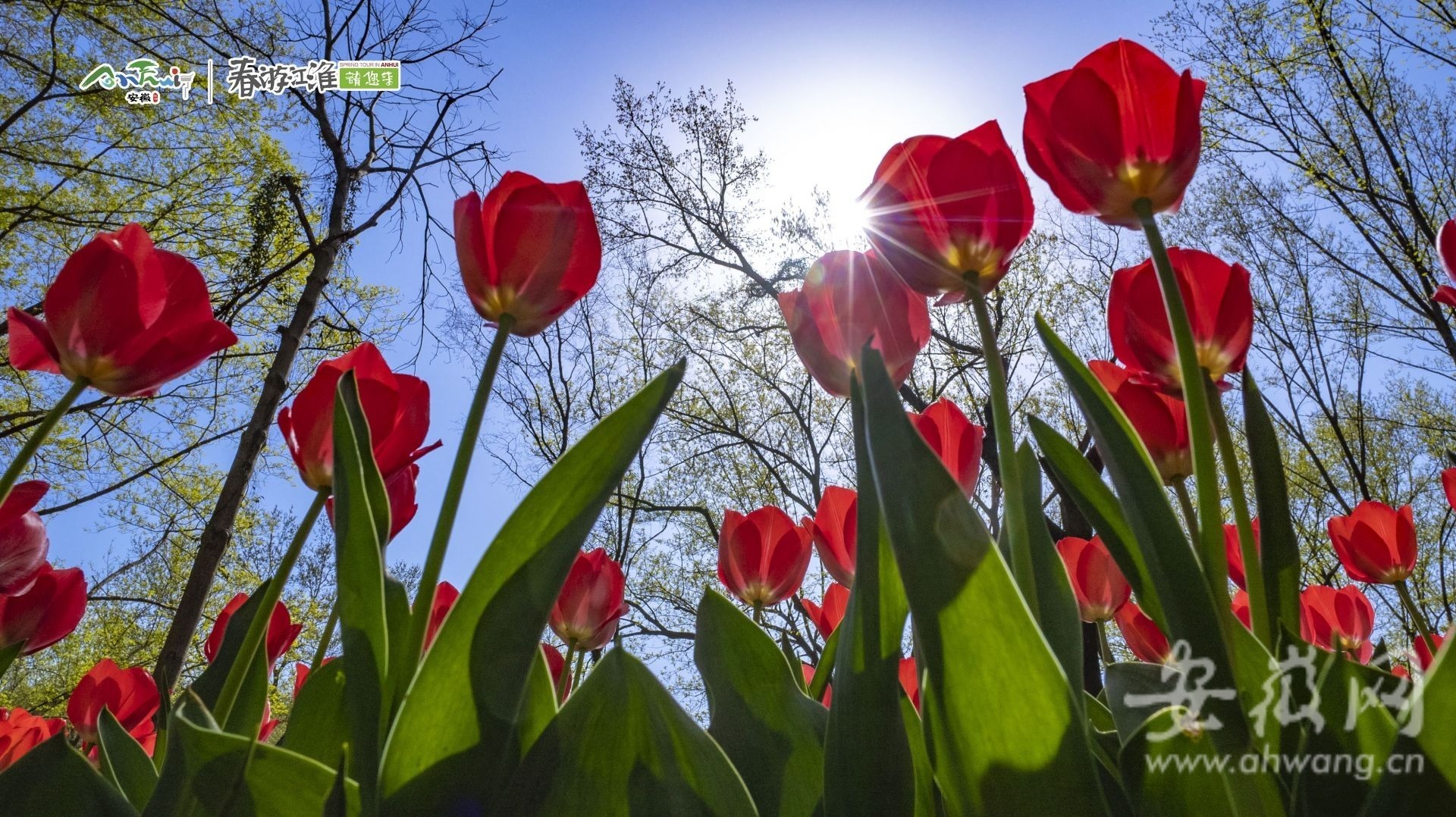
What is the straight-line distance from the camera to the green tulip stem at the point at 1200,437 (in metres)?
0.37

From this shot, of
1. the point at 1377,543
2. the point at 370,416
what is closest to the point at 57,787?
the point at 370,416

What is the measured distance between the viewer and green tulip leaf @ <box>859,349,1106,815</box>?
1.00ft

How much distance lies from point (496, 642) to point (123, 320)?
1.36 feet

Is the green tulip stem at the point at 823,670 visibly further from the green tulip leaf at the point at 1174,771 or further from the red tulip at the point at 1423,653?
the red tulip at the point at 1423,653

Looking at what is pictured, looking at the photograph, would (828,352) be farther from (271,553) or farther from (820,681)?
(271,553)

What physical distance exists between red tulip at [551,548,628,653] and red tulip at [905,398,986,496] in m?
0.46

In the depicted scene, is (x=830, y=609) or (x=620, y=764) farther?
(x=830, y=609)

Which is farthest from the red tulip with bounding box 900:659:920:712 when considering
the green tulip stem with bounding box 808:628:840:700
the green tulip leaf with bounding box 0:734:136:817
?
the green tulip leaf with bounding box 0:734:136:817

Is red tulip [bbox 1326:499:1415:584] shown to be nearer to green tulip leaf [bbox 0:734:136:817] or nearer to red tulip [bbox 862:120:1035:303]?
red tulip [bbox 862:120:1035:303]

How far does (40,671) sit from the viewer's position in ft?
37.3

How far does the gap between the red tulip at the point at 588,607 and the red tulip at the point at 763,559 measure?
0.44 ft

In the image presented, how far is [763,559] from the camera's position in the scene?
92cm

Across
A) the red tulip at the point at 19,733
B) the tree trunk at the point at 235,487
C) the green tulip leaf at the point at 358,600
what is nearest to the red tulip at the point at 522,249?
the green tulip leaf at the point at 358,600

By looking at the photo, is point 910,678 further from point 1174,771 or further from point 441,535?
point 441,535
